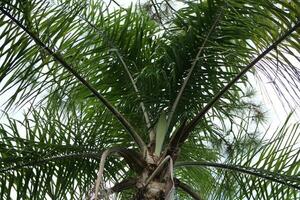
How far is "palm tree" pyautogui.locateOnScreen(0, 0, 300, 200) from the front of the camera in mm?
2850

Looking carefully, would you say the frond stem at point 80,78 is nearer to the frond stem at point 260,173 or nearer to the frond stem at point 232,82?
the frond stem at point 232,82

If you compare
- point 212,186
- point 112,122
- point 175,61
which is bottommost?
point 212,186

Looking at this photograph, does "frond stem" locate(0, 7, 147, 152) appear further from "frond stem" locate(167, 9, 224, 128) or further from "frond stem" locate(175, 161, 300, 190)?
A: "frond stem" locate(175, 161, 300, 190)

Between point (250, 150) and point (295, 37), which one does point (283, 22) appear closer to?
point (295, 37)

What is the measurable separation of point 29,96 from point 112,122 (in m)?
0.59

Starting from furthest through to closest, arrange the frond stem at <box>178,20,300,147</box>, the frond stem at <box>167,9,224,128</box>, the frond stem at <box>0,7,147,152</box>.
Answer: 1. the frond stem at <box>167,9,224,128</box>
2. the frond stem at <box>0,7,147,152</box>
3. the frond stem at <box>178,20,300,147</box>

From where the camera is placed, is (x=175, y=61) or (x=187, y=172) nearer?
(x=175, y=61)

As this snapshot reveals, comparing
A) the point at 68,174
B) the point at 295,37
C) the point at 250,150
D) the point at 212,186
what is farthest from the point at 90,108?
the point at 295,37

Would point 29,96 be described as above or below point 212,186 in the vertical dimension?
above

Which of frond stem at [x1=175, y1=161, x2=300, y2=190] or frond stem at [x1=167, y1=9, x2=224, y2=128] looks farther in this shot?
frond stem at [x1=167, y1=9, x2=224, y2=128]

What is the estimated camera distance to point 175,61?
3.30 metres

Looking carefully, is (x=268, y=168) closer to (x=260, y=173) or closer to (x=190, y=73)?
(x=260, y=173)

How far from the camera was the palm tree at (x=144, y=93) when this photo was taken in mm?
2850

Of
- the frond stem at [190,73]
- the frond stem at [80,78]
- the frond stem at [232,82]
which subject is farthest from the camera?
the frond stem at [190,73]
